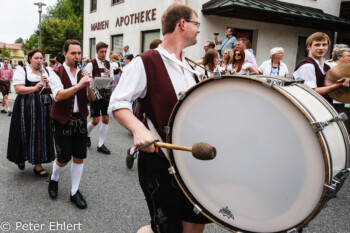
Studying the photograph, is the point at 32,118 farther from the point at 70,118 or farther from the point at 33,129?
the point at 70,118

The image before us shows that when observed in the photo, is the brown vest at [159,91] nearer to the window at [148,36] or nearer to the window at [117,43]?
the window at [148,36]

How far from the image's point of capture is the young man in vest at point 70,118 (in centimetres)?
318

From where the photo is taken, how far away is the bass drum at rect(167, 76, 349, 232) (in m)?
1.26

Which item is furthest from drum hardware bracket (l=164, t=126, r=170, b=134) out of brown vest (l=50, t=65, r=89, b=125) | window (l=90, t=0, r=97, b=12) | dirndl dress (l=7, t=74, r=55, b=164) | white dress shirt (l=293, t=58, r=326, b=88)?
window (l=90, t=0, r=97, b=12)

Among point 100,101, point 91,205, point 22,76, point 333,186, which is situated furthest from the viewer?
point 100,101

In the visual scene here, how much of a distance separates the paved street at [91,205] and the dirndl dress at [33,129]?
31 centimetres

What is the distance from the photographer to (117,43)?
14.6 m

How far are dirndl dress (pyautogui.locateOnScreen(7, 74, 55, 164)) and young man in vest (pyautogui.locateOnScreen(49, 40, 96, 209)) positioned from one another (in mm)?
727

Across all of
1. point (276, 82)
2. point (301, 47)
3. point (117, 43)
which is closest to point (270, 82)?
point (276, 82)

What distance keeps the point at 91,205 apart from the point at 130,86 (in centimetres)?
201

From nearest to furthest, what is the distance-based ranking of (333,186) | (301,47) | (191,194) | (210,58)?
(333,186)
(191,194)
(210,58)
(301,47)

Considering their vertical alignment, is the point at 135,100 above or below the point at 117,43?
below

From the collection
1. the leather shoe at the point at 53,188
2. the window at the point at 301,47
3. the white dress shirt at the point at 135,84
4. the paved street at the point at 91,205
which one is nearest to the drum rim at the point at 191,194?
the white dress shirt at the point at 135,84

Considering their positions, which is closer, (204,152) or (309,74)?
(204,152)
